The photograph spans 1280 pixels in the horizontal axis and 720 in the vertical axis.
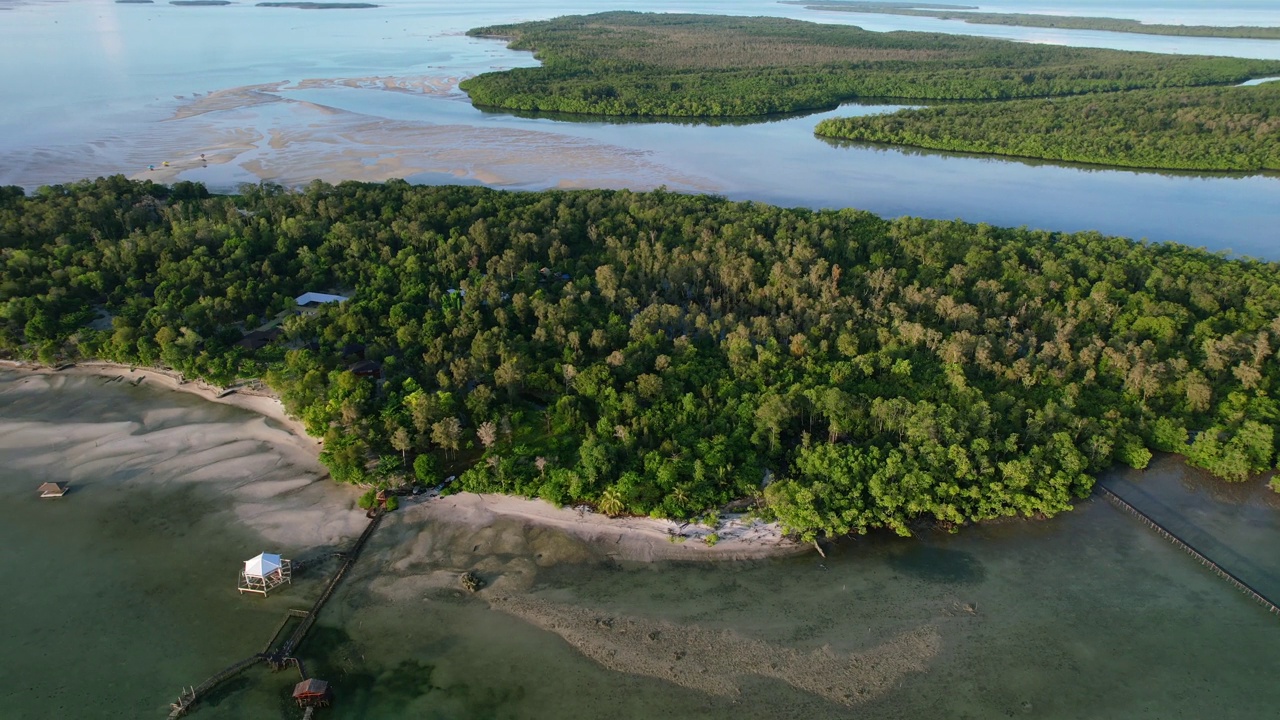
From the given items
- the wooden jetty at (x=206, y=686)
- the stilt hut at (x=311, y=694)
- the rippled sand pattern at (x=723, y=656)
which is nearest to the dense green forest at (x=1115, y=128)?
the rippled sand pattern at (x=723, y=656)

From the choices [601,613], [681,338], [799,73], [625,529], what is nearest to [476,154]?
[681,338]

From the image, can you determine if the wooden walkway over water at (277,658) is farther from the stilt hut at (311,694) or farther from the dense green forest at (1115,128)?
the dense green forest at (1115,128)

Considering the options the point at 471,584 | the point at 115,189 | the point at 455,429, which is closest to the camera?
the point at 471,584

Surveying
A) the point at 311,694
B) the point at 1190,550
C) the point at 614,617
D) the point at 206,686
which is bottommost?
the point at 206,686

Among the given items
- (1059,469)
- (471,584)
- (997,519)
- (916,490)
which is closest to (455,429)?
(471,584)

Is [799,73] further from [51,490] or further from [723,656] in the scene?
[51,490]

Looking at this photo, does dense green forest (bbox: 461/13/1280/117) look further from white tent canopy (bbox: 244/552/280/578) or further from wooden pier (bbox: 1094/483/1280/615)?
white tent canopy (bbox: 244/552/280/578)

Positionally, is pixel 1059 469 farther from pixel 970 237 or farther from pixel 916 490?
pixel 970 237
